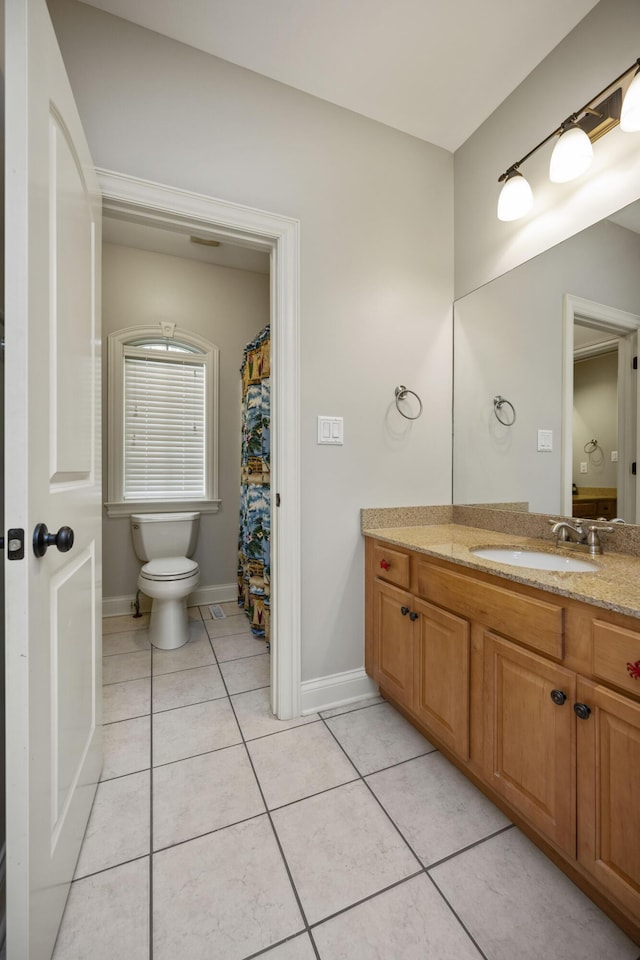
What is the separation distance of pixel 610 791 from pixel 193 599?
8.74ft

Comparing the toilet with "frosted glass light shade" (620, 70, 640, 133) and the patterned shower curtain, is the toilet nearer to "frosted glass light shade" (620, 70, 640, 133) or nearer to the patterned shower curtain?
the patterned shower curtain

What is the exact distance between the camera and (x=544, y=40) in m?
1.50

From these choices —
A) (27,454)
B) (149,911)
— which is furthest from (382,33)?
(149,911)

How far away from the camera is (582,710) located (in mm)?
912

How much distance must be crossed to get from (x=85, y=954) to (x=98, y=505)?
1.08 meters

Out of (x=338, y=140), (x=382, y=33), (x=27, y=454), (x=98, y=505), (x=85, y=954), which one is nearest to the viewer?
(x=27, y=454)

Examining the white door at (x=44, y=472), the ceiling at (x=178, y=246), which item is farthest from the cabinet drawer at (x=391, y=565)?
the ceiling at (x=178, y=246)

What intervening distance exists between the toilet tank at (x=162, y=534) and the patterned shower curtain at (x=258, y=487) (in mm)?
438

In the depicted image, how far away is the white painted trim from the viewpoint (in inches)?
68.4

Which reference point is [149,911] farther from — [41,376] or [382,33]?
[382,33]

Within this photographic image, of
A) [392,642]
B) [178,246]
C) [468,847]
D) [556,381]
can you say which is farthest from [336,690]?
[178,246]

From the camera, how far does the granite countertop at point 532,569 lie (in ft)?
2.98

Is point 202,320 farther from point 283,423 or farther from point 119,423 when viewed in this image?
point 283,423

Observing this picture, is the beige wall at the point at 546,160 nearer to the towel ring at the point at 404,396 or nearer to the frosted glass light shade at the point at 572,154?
the frosted glass light shade at the point at 572,154
